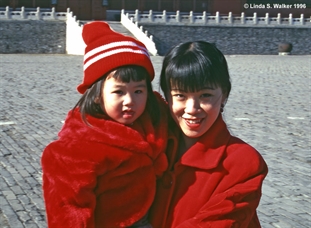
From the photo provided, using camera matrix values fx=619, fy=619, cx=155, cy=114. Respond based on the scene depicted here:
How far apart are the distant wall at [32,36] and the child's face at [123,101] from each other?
108ft

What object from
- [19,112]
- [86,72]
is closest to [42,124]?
[19,112]

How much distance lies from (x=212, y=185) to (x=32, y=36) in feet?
110

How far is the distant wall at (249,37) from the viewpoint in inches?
1448

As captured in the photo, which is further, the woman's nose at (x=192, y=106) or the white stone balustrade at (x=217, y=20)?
the white stone balustrade at (x=217, y=20)

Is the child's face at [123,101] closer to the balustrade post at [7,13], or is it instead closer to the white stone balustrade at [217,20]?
the balustrade post at [7,13]

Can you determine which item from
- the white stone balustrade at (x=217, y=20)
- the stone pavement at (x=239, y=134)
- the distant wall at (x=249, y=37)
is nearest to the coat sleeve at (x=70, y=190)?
the stone pavement at (x=239, y=134)

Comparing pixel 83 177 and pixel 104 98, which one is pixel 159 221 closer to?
pixel 83 177

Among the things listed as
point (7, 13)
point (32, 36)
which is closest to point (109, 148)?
point (32, 36)

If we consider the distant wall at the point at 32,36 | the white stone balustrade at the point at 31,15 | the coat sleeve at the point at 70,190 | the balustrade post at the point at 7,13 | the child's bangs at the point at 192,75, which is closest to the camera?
the coat sleeve at the point at 70,190

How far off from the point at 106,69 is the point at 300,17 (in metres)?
39.9

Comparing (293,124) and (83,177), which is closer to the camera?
(83,177)

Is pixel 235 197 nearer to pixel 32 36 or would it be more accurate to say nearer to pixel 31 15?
pixel 32 36

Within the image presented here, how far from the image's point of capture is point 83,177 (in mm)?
2057

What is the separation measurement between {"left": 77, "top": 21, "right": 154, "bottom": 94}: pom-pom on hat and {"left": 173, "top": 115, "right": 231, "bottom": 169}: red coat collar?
0.30 metres
